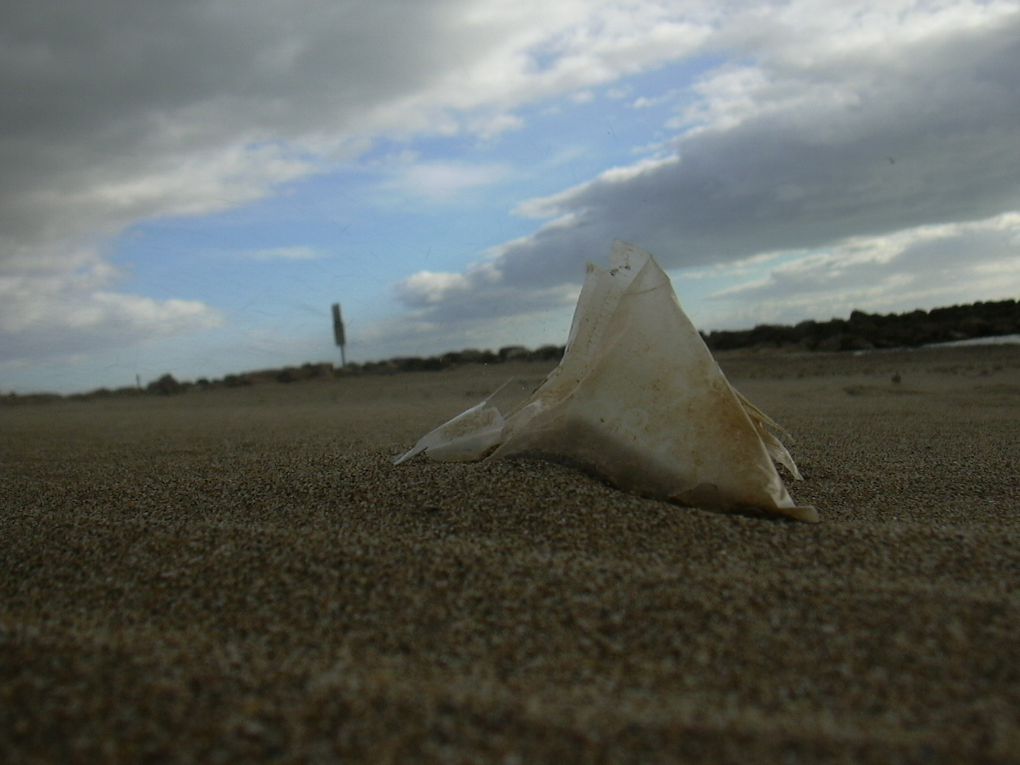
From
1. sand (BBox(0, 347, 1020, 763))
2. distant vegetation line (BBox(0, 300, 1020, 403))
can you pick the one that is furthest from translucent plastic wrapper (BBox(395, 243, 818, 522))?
distant vegetation line (BBox(0, 300, 1020, 403))

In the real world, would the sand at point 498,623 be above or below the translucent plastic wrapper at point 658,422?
below

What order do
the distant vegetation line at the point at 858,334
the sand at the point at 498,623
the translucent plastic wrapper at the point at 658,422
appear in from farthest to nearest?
the distant vegetation line at the point at 858,334
the translucent plastic wrapper at the point at 658,422
the sand at the point at 498,623

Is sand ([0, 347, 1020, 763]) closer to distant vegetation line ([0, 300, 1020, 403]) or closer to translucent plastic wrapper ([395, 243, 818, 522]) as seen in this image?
translucent plastic wrapper ([395, 243, 818, 522])

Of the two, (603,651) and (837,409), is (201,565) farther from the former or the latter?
(837,409)

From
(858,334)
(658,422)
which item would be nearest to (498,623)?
(658,422)

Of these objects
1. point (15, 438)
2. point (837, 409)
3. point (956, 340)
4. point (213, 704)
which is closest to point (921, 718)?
point (213, 704)

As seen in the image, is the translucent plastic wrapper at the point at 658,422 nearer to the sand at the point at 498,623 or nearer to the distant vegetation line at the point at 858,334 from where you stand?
the sand at the point at 498,623

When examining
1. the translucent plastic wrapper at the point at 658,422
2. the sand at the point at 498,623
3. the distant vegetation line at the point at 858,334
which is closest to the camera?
the sand at the point at 498,623

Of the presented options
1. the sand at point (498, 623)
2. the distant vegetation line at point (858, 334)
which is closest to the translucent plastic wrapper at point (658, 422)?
the sand at point (498, 623)
